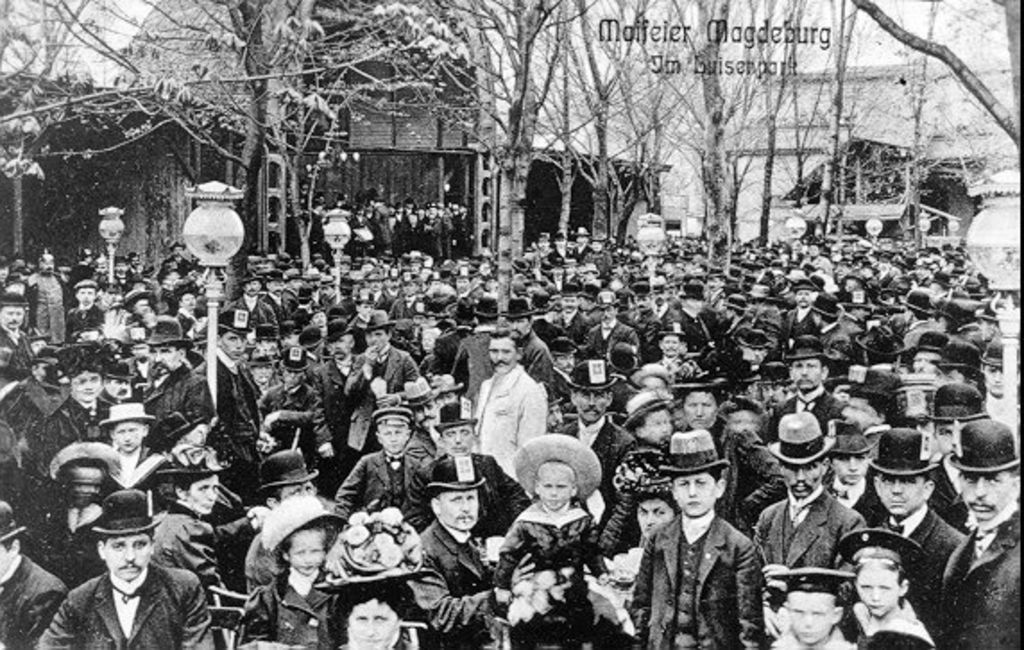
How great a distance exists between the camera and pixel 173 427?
776cm

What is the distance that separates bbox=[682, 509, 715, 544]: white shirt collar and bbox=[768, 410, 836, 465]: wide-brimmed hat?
88cm

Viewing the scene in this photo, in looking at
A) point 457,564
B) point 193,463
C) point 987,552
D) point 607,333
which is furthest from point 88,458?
point 607,333

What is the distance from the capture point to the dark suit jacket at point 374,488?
7.48 m

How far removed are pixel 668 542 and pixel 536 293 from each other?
7788mm

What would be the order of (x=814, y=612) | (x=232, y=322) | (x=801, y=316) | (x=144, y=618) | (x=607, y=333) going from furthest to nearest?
1. (x=801, y=316)
2. (x=607, y=333)
3. (x=232, y=322)
4. (x=144, y=618)
5. (x=814, y=612)

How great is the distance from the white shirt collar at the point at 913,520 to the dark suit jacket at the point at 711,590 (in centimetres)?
89

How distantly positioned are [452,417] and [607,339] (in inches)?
171

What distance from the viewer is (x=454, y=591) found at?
20.8 feet

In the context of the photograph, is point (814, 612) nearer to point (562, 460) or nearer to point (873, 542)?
point (873, 542)

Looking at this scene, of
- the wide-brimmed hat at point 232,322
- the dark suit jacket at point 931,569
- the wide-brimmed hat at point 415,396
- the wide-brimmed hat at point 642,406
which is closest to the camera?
the dark suit jacket at point 931,569

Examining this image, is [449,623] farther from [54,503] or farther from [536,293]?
[536,293]

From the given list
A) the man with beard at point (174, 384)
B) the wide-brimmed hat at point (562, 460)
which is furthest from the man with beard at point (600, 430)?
the man with beard at point (174, 384)

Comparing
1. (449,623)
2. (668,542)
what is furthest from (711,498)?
(449,623)

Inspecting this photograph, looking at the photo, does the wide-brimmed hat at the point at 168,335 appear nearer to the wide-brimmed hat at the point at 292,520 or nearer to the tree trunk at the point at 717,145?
the wide-brimmed hat at the point at 292,520
